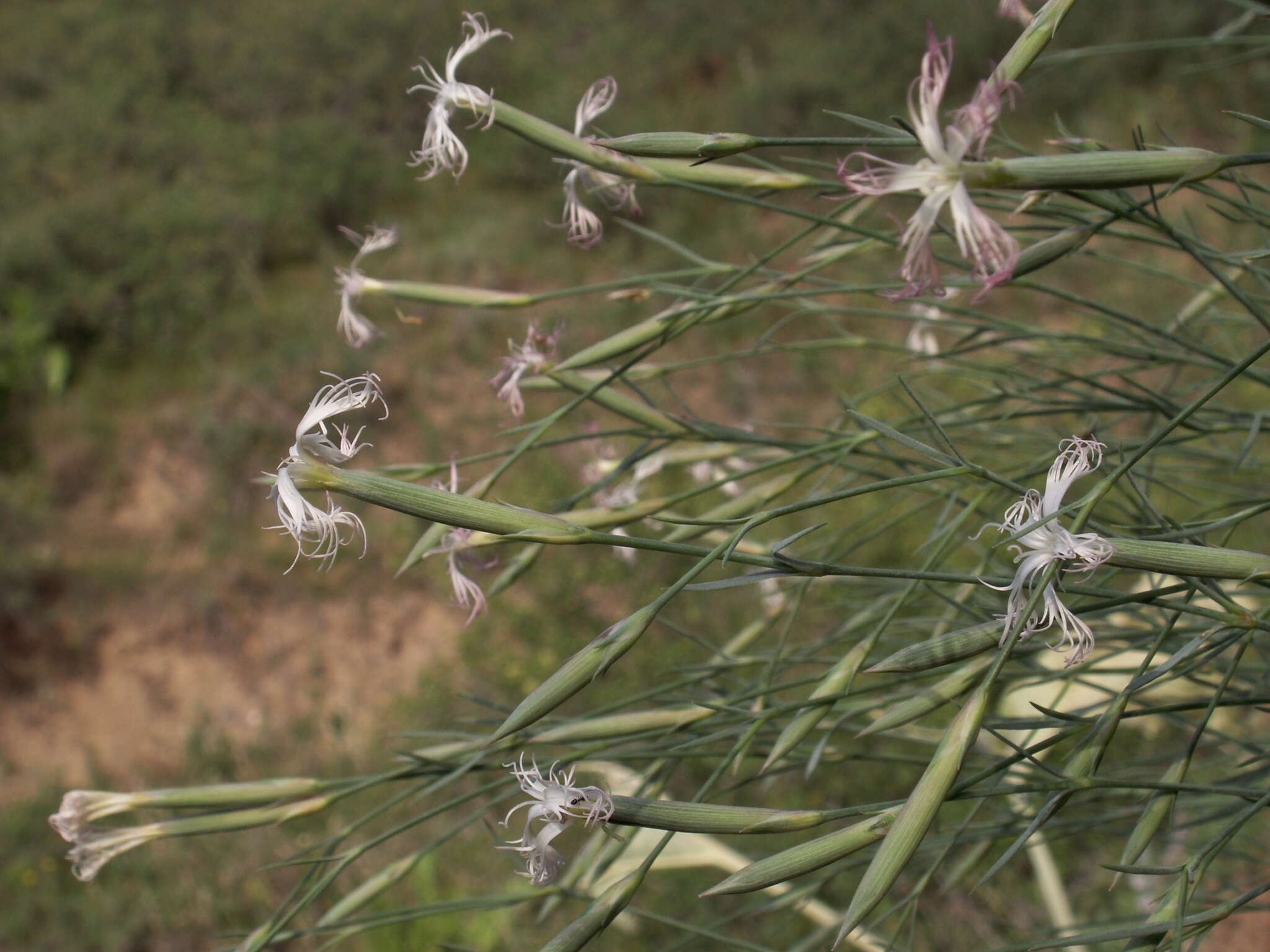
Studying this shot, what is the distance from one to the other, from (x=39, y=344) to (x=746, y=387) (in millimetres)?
1542

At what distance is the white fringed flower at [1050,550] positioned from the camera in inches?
10.7

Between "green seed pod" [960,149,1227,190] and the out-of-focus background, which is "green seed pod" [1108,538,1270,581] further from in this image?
the out-of-focus background

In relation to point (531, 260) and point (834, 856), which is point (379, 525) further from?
point (834, 856)

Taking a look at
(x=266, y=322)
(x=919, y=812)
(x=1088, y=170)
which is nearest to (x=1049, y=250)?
(x=1088, y=170)

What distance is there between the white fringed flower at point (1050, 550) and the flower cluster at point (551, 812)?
13 cm

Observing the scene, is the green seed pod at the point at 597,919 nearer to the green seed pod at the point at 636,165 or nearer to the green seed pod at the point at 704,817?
the green seed pod at the point at 704,817

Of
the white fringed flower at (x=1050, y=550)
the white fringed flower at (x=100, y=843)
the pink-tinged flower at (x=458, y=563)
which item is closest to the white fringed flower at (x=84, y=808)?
the white fringed flower at (x=100, y=843)

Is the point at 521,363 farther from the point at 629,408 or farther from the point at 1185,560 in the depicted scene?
the point at 1185,560

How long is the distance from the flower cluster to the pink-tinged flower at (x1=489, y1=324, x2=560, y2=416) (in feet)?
0.69

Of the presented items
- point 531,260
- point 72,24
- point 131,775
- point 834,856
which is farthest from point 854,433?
point 72,24

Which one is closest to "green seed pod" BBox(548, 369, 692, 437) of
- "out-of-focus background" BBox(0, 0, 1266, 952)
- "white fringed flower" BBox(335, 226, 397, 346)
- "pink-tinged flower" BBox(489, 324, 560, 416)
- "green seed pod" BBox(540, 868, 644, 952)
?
"pink-tinged flower" BBox(489, 324, 560, 416)

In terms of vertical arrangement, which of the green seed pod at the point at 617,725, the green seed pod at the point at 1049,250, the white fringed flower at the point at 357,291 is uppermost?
the green seed pod at the point at 1049,250

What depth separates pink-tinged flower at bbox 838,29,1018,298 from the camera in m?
0.25

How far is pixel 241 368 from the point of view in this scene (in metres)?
2.17
